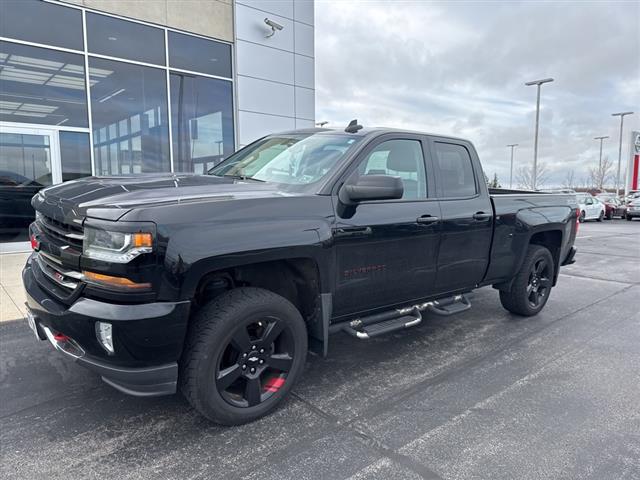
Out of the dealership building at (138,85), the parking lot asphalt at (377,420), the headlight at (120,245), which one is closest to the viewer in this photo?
the headlight at (120,245)

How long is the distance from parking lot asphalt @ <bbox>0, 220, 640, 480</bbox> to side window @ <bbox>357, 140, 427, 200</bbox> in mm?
1523

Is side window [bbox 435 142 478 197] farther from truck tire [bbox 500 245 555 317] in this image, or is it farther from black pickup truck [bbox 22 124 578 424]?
truck tire [bbox 500 245 555 317]

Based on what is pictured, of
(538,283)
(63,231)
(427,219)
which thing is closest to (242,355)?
(63,231)

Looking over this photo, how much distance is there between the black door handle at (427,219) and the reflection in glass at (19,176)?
8.30m

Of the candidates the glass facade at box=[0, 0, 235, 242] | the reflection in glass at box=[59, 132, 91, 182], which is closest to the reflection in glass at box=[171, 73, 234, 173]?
the glass facade at box=[0, 0, 235, 242]

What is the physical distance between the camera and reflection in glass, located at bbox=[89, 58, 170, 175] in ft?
32.6

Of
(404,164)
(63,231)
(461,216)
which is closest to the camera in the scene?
(63,231)

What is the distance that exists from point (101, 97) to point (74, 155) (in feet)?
4.58

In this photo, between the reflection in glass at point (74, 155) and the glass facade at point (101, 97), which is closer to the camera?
the glass facade at point (101, 97)

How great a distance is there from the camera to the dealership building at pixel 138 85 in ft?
29.8

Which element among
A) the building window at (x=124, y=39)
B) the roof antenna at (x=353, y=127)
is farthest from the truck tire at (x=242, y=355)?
the building window at (x=124, y=39)

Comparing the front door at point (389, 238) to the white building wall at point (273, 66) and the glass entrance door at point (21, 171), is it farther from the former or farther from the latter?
the white building wall at point (273, 66)

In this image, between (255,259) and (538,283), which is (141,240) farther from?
(538,283)

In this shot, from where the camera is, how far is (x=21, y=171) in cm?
914
